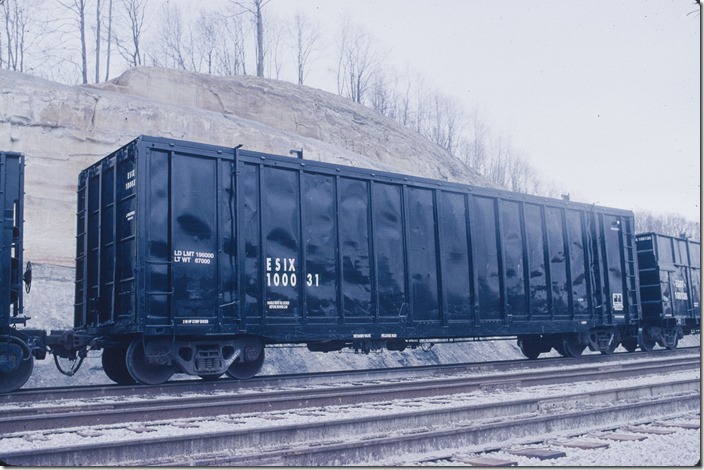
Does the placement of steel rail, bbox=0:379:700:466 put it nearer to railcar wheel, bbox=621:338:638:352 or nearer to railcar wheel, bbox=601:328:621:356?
railcar wheel, bbox=601:328:621:356

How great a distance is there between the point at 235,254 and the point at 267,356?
17.1 feet

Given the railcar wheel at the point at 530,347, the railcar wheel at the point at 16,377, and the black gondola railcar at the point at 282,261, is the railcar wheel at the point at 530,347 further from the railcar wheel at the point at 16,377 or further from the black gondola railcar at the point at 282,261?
the railcar wheel at the point at 16,377

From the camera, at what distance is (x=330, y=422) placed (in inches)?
268

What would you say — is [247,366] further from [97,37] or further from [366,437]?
[97,37]

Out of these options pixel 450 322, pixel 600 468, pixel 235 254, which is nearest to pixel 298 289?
pixel 235 254

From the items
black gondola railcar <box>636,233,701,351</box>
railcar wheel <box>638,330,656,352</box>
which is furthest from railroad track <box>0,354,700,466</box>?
black gondola railcar <box>636,233,701,351</box>

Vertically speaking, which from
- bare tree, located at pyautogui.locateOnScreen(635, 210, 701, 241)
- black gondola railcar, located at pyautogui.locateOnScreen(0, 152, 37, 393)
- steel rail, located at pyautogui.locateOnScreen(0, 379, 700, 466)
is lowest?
steel rail, located at pyautogui.locateOnScreen(0, 379, 700, 466)

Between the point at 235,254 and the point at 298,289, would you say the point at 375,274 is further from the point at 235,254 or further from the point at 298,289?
the point at 235,254

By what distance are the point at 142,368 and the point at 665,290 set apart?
1522 centimetres

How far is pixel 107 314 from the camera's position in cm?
1167

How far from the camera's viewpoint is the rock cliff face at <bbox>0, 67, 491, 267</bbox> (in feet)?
70.2

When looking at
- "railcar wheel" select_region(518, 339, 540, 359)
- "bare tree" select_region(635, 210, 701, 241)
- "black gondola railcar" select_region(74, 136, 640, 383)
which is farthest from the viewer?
"bare tree" select_region(635, 210, 701, 241)

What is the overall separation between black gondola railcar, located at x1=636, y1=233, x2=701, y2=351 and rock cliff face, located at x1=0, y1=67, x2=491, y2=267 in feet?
48.2

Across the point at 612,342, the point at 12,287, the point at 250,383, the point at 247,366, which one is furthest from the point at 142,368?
the point at 612,342
